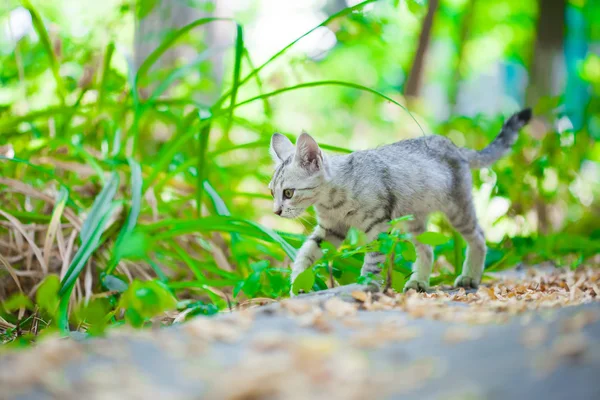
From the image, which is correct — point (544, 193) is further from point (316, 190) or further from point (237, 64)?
point (237, 64)

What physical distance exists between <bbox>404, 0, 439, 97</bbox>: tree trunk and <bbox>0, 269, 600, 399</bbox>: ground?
647 centimetres

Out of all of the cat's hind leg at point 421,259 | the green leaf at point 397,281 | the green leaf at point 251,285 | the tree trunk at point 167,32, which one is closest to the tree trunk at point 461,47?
the tree trunk at point 167,32

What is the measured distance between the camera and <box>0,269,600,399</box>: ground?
0.94 m

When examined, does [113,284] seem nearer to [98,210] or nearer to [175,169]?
[98,210]

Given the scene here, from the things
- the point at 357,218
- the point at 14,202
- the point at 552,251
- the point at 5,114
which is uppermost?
the point at 5,114

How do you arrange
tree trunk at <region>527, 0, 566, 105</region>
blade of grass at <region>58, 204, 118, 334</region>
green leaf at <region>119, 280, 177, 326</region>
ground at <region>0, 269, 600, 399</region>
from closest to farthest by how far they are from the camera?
1. ground at <region>0, 269, 600, 399</region>
2. green leaf at <region>119, 280, 177, 326</region>
3. blade of grass at <region>58, 204, 118, 334</region>
4. tree trunk at <region>527, 0, 566, 105</region>

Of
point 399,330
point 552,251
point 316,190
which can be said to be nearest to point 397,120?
point 552,251

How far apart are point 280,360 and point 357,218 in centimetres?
128

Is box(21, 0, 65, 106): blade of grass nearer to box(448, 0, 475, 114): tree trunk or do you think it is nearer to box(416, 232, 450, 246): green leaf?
box(416, 232, 450, 246): green leaf

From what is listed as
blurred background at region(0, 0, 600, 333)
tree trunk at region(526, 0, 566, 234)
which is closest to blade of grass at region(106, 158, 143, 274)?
blurred background at region(0, 0, 600, 333)

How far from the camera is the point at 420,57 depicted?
303 inches

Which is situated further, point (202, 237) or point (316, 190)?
point (202, 237)

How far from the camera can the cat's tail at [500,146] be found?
2.75 m

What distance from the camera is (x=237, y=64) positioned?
2.44 m
